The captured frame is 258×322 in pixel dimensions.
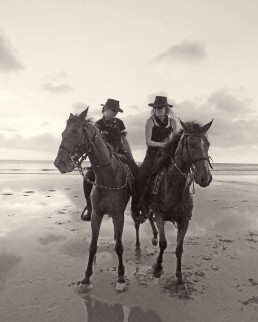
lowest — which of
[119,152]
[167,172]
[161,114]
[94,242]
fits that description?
[94,242]

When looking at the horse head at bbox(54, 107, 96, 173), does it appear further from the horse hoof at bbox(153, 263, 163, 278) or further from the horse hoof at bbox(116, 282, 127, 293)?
the horse hoof at bbox(153, 263, 163, 278)

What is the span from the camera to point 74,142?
17.3 ft

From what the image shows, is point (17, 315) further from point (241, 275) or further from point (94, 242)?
point (241, 275)

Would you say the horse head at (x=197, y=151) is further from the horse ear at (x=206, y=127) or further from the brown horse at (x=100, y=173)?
the brown horse at (x=100, y=173)

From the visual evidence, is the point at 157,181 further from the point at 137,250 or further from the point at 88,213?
the point at 137,250

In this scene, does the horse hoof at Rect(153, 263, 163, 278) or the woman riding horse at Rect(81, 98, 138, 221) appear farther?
the woman riding horse at Rect(81, 98, 138, 221)

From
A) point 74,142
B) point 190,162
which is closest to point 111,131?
point 74,142

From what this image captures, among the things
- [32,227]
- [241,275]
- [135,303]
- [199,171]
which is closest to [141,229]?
[32,227]

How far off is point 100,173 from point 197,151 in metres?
2.02

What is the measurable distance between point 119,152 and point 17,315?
4.02 meters

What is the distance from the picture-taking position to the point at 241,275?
6.53 meters

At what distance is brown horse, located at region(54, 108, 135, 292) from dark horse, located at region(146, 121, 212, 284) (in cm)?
84

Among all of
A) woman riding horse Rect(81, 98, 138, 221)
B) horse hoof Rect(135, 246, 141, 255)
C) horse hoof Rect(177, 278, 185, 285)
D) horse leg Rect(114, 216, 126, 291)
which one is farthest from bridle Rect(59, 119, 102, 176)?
horse hoof Rect(135, 246, 141, 255)

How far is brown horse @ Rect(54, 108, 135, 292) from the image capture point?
534cm
